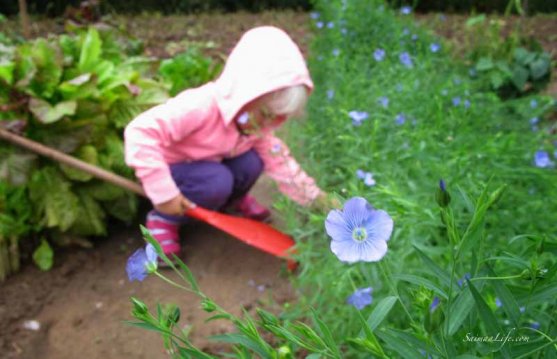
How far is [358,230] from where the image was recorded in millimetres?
713

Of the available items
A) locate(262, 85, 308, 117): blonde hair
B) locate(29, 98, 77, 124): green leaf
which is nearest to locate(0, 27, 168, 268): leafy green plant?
locate(29, 98, 77, 124): green leaf

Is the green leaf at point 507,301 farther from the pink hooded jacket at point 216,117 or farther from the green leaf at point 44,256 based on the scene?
the green leaf at point 44,256

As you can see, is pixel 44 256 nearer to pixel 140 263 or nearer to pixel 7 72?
pixel 7 72

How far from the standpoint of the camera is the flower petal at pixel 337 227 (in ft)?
2.27

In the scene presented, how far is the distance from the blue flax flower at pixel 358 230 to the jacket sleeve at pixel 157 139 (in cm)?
115

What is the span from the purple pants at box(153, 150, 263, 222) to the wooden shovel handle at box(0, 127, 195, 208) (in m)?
0.10

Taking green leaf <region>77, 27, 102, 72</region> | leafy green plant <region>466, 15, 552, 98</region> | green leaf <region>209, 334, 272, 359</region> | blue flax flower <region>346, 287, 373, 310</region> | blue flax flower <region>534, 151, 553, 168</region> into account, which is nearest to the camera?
green leaf <region>209, 334, 272, 359</region>

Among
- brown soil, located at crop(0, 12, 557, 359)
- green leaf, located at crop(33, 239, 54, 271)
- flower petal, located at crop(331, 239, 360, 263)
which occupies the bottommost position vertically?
brown soil, located at crop(0, 12, 557, 359)

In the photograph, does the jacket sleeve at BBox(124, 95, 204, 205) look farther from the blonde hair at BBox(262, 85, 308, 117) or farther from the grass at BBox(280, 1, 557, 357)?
the grass at BBox(280, 1, 557, 357)

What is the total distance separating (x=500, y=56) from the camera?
354 cm

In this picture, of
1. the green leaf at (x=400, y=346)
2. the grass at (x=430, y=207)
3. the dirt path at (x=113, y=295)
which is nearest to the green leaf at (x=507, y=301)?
the grass at (x=430, y=207)

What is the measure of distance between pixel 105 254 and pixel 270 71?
1024 millimetres

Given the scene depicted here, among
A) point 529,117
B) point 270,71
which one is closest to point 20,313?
point 270,71

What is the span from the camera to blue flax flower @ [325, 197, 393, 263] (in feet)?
2.27
